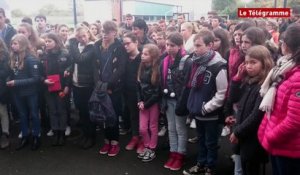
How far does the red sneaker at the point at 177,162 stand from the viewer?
423 cm

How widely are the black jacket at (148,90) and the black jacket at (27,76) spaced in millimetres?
1655

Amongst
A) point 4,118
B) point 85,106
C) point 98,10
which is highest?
point 98,10

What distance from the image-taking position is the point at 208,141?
3785 mm

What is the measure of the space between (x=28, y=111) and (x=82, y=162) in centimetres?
131

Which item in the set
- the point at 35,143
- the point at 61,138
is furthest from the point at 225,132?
the point at 35,143

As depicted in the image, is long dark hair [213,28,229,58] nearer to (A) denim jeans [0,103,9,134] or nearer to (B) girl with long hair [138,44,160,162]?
(B) girl with long hair [138,44,160,162]

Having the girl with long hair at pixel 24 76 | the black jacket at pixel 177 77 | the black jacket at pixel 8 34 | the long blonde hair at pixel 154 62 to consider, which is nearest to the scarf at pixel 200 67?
the black jacket at pixel 177 77

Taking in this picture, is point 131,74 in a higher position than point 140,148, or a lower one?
higher

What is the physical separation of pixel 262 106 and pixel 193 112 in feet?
3.97

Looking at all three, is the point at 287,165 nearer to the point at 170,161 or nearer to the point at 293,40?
the point at 293,40

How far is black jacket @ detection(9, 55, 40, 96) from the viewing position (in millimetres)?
4762

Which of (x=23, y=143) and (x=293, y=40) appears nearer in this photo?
(x=293, y=40)

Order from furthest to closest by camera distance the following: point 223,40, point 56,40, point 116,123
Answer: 1. point 56,40
2. point 116,123
3. point 223,40

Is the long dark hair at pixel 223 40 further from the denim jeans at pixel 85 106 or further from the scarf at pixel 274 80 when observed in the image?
the denim jeans at pixel 85 106
